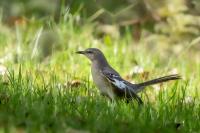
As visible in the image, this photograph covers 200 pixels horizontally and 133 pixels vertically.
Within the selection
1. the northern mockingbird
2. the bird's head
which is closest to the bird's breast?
the northern mockingbird

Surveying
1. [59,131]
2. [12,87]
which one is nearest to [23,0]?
[12,87]

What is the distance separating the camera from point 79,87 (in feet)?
22.6

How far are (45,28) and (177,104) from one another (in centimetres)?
460

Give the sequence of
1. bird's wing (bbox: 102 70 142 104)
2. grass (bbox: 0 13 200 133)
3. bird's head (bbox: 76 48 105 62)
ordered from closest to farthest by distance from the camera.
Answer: grass (bbox: 0 13 200 133)
bird's wing (bbox: 102 70 142 104)
bird's head (bbox: 76 48 105 62)

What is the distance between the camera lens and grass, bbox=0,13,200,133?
498cm

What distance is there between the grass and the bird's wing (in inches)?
6.5

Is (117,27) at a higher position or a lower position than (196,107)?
higher

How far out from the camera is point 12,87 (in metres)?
5.99

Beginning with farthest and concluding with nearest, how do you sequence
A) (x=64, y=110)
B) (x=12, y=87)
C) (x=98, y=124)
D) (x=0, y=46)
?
(x=0, y=46) < (x=12, y=87) < (x=64, y=110) < (x=98, y=124)

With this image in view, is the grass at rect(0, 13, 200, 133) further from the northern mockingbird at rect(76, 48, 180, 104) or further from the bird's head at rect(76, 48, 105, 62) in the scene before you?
the bird's head at rect(76, 48, 105, 62)

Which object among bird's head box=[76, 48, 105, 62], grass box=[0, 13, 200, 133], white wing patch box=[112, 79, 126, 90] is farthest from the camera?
bird's head box=[76, 48, 105, 62]

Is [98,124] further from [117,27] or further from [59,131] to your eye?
[117,27]

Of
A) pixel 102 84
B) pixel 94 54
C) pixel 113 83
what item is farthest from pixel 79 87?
pixel 94 54

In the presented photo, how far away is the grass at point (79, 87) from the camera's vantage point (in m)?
4.98
